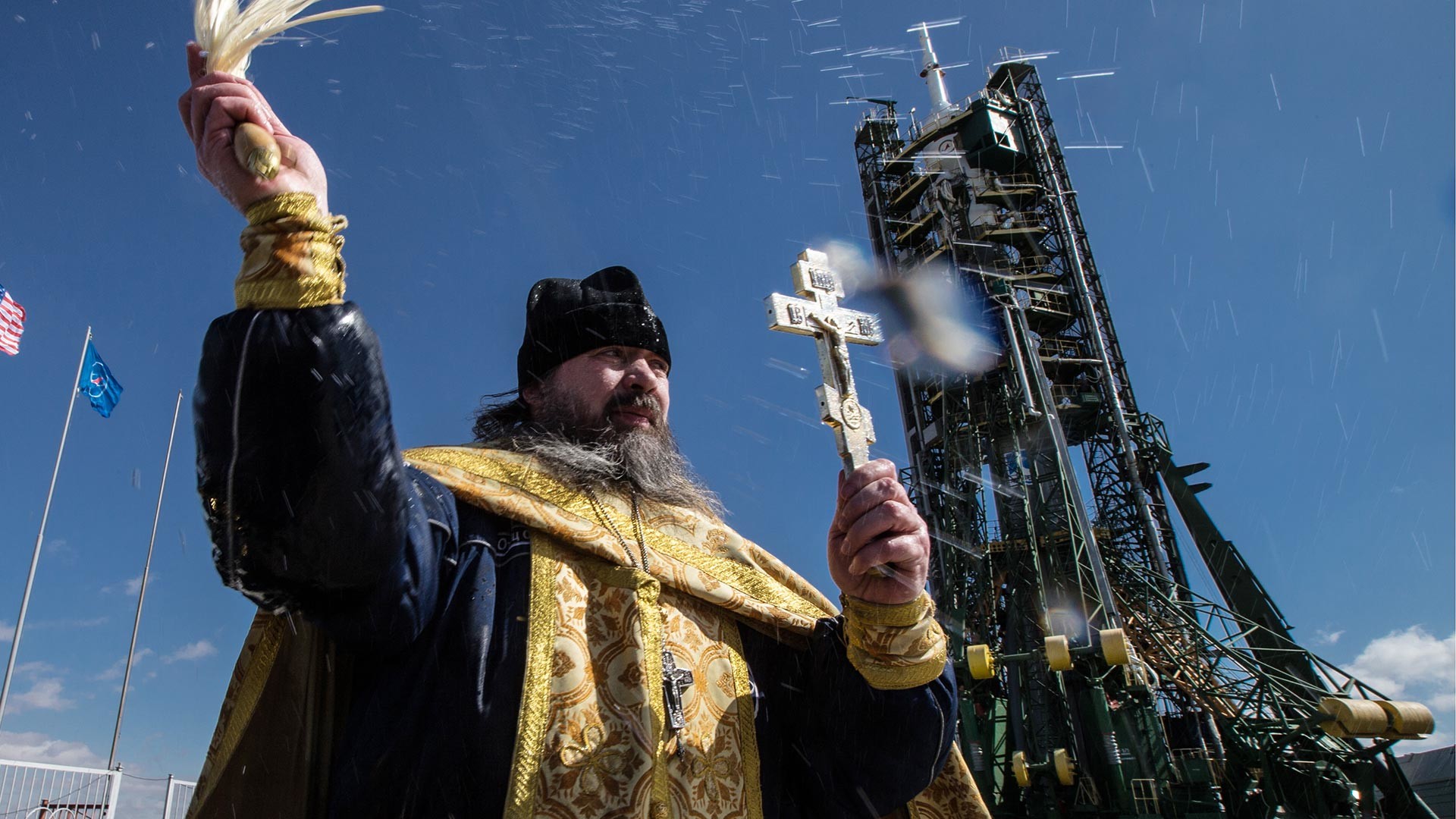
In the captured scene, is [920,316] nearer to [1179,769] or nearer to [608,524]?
[1179,769]

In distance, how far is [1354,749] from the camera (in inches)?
520

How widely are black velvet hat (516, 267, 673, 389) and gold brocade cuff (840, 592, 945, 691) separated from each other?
4.63ft

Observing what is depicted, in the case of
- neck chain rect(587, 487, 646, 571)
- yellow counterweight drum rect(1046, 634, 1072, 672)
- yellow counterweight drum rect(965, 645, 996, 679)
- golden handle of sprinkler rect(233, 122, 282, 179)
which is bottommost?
neck chain rect(587, 487, 646, 571)

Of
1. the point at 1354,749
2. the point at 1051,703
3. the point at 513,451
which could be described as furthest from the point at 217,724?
the point at 1051,703

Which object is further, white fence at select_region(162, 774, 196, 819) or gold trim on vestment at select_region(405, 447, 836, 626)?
white fence at select_region(162, 774, 196, 819)

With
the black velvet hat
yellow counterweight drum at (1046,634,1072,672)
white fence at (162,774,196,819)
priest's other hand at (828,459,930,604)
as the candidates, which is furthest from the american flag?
yellow counterweight drum at (1046,634,1072,672)

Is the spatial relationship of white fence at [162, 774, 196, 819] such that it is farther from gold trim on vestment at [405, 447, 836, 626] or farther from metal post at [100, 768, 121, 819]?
gold trim on vestment at [405, 447, 836, 626]

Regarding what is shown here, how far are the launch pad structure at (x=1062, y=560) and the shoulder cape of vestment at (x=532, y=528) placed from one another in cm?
716

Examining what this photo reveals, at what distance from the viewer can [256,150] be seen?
5.21 feet

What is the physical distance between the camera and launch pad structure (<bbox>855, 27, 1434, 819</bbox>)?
14484mm

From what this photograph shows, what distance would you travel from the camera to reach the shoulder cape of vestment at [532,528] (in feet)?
6.20

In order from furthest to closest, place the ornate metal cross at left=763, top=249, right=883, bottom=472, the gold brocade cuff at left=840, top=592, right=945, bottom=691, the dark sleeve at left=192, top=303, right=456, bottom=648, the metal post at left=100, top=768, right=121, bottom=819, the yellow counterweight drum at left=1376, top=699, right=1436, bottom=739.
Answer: the yellow counterweight drum at left=1376, top=699, right=1436, bottom=739, the metal post at left=100, top=768, right=121, bottom=819, the ornate metal cross at left=763, top=249, right=883, bottom=472, the gold brocade cuff at left=840, top=592, right=945, bottom=691, the dark sleeve at left=192, top=303, right=456, bottom=648

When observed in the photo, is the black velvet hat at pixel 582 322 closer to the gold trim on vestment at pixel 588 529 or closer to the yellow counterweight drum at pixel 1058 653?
the gold trim on vestment at pixel 588 529

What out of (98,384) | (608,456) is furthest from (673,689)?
(98,384)
